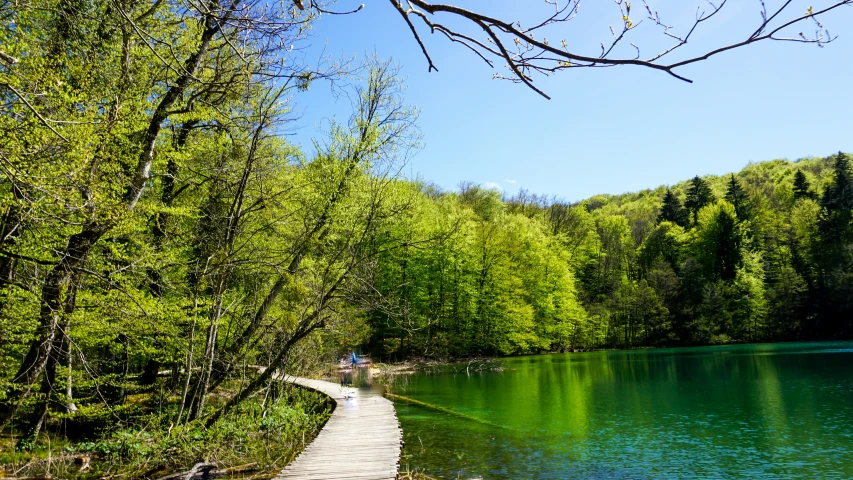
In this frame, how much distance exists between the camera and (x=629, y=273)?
54.5m

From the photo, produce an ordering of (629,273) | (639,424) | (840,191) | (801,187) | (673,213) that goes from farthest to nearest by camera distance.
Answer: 1. (673,213)
2. (629,273)
3. (801,187)
4. (840,191)
5. (639,424)

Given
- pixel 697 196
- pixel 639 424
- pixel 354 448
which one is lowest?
pixel 639 424

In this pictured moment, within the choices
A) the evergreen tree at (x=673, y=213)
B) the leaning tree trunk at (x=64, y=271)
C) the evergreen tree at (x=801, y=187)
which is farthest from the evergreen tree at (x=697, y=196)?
the leaning tree trunk at (x=64, y=271)

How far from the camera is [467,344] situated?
110ft

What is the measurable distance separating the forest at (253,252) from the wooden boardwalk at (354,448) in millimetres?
666

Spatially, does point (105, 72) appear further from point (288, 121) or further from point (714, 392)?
point (714, 392)

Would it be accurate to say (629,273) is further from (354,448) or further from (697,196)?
(354,448)

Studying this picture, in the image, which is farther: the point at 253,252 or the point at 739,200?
the point at 739,200

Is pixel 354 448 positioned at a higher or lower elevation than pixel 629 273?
lower

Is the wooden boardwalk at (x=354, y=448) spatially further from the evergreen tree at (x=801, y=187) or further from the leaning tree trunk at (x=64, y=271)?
the evergreen tree at (x=801, y=187)

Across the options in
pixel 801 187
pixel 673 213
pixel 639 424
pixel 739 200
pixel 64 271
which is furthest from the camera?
pixel 673 213

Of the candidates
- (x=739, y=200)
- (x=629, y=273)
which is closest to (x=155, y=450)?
(x=629, y=273)

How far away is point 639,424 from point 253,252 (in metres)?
9.51

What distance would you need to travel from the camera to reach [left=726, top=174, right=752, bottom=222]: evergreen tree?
171 feet
